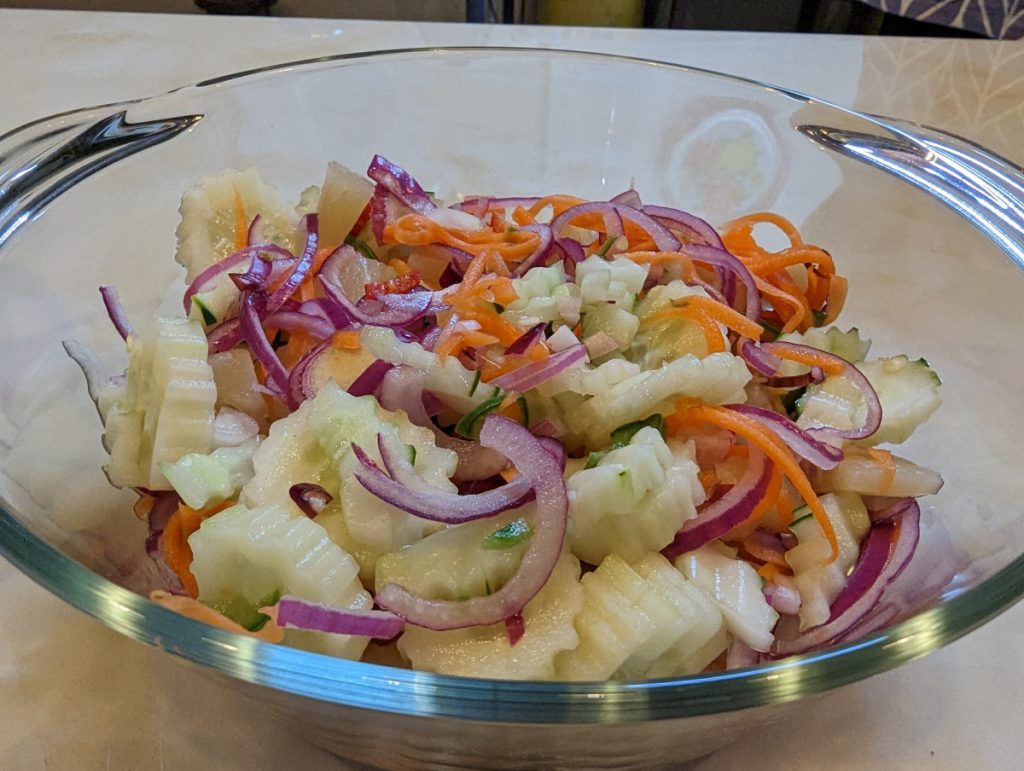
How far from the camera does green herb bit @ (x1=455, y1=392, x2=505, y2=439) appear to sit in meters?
0.80

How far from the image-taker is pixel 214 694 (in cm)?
83

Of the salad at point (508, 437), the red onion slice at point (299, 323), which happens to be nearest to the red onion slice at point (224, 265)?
the salad at point (508, 437)

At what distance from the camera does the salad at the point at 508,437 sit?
2.13 ft

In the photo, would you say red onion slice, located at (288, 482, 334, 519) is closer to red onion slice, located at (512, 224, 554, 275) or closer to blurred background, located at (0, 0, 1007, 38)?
red onion slice, located at (512, 224, 554, 275)

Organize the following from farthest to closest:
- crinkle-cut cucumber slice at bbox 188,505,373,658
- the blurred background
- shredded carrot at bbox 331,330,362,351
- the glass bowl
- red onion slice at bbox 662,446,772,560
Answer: the blurred background
shredded carrot at bbox 331,330,362,351
red onion slice at bbox 662,446,772,560
crinkle-cut cucumber slice at bbox 188,505,373,658
the glass bowl

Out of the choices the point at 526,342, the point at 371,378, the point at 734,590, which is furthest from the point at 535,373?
the point at 734,590

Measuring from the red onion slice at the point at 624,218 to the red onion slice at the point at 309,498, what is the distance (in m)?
0.47

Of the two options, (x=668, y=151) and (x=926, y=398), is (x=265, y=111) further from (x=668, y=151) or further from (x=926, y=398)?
(x=926, y=398)

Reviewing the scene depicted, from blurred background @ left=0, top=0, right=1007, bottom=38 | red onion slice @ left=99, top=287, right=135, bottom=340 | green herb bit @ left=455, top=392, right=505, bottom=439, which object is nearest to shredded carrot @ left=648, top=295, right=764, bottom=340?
green herb bit @ left=455, top=392, right=505, bottom=439

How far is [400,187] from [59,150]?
1.35ft

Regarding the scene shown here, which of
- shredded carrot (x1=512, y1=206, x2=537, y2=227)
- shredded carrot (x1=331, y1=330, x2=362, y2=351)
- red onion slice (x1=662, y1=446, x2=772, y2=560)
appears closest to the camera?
red onion slice (x1=662, y1=446, x2=772, y2=560)

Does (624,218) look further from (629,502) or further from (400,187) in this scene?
(629,502)

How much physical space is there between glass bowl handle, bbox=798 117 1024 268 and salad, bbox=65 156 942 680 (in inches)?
7.5

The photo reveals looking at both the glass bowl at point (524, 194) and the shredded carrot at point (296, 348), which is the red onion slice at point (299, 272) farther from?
the glass bowl at point (524, 194)
